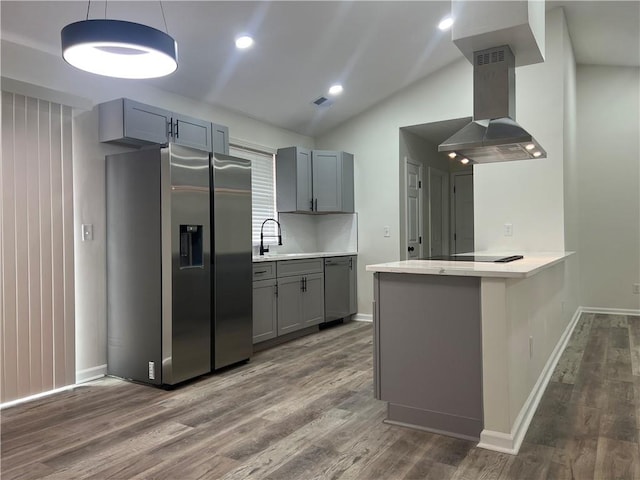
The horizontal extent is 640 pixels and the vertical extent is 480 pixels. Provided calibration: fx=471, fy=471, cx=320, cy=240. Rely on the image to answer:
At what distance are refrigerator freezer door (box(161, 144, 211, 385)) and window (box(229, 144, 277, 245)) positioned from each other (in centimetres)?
166

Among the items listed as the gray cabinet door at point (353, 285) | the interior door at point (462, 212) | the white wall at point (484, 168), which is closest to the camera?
the white wall at point (484, 168)

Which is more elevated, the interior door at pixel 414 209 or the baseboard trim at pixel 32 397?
the interior door at pixel 414 209

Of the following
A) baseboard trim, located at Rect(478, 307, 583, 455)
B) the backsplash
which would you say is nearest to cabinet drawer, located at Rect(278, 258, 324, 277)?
the backsplash

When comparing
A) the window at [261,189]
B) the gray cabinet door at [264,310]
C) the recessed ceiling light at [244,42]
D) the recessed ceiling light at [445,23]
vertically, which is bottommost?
the gray cabinet door at [264,310]

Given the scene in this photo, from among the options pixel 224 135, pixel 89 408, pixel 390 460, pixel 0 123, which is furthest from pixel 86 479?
pixel 224 135

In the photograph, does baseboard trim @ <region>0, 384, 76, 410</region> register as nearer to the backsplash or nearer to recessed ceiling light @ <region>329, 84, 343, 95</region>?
the backsplash

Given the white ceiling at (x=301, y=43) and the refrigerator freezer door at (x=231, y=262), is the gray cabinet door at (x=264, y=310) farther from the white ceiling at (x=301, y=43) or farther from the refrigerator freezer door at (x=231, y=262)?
the white ceiling at (x=301, y=43)

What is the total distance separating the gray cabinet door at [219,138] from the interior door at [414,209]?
2.52 meters

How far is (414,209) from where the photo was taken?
6.27 metres

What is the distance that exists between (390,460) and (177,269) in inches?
78.5

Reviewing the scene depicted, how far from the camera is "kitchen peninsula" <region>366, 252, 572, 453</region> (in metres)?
2.38

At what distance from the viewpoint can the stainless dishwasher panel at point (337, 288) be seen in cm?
549

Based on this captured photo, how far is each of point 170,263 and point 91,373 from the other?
1123 mm

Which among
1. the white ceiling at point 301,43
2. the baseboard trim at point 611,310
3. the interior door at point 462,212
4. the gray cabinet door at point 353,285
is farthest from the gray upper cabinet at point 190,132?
the baseboard trim at point 611,310
